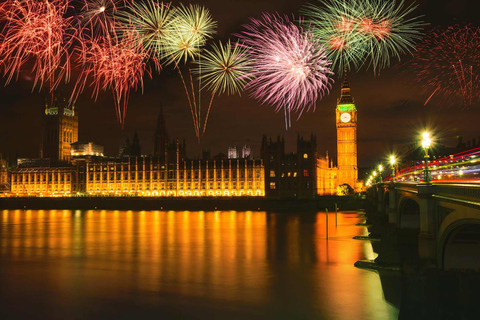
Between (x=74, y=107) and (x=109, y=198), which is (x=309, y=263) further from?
(x=74, y=107)

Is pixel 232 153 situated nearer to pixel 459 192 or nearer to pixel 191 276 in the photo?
pixel 191 276

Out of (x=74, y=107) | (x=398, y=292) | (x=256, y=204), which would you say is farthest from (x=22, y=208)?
(x=398, y=292)

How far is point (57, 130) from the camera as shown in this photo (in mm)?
118312

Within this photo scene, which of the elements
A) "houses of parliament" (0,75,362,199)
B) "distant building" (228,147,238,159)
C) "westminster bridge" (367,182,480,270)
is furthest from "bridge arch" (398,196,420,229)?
"distant building" (228,147,238,159)

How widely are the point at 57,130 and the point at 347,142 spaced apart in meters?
68.5

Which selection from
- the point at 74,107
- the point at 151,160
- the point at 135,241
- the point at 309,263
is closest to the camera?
the point at 309,263

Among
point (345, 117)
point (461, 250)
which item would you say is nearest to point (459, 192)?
point (461, 250)

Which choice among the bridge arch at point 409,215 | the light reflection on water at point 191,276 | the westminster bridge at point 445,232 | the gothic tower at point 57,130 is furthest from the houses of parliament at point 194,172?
the westminster bridge at point 445,232

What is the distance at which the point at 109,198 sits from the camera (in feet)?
254

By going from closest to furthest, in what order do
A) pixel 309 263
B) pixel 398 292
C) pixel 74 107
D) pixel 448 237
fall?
pixel 448 237 → pixel 398 292 → pixel 309 263 → pixel 74 107

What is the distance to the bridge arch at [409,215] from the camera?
2717 cm

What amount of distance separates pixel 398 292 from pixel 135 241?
21.7 meters

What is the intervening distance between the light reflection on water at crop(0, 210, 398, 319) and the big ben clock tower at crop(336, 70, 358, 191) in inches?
2287

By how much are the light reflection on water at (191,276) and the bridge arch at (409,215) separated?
2.90m
